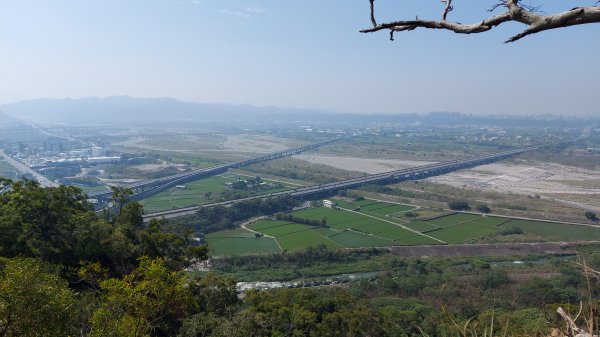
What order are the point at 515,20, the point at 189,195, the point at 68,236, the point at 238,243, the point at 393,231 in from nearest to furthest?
the point at 515,20 < the point at 68,236 < the point at 238,243 < the point at 393,231 < the point at 189,195

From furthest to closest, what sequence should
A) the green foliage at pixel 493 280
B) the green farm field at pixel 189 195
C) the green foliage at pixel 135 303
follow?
1. the green farm field at pixel 189 195
2. the green foliage at pixel 493 280
3. the green foliage at pixel 135 303

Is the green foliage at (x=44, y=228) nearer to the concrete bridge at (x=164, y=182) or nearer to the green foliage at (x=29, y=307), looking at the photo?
the green foliage at (x=29, y=307)

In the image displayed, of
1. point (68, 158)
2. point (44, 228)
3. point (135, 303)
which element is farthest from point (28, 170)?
point (135, 303)

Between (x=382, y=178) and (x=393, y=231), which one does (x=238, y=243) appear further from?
(x=382, y=178)

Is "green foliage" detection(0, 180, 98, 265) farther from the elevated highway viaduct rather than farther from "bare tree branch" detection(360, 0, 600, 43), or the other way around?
the elevated highway viaduct

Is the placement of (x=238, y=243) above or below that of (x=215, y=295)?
below

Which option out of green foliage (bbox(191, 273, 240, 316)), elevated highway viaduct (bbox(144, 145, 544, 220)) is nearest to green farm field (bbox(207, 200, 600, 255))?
elevated highway viaduct (bbox(144, 145, 544, 220))

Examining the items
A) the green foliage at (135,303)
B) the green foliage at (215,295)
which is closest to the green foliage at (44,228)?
the green foliage at (215,295)
